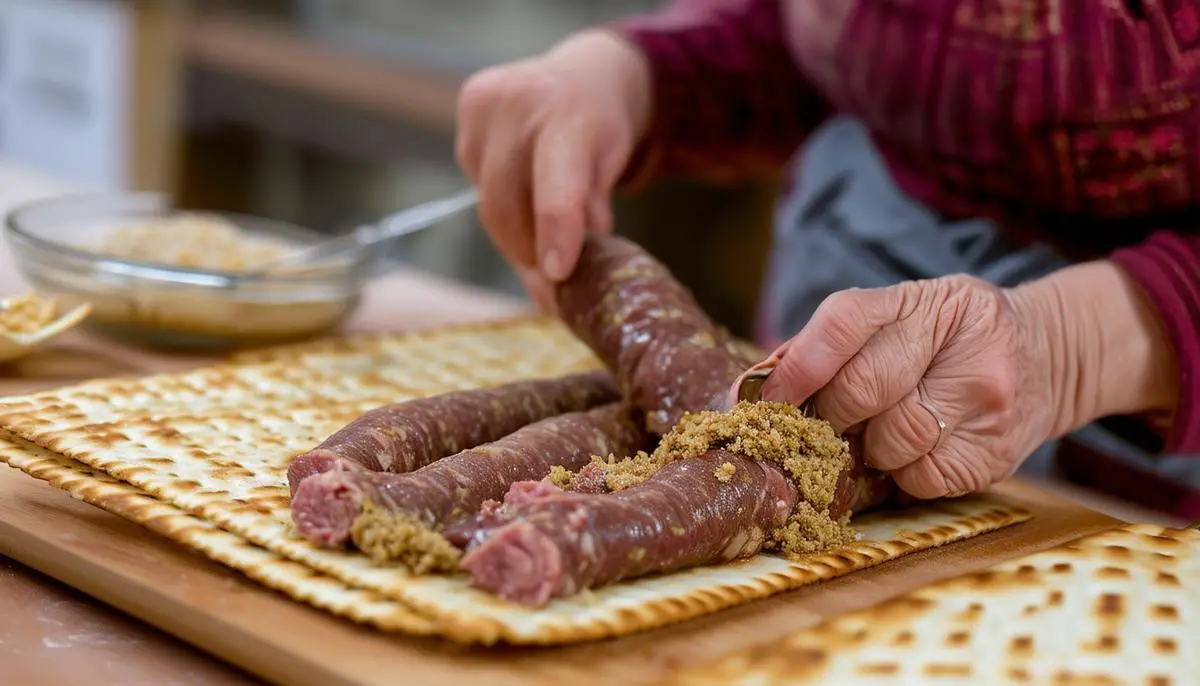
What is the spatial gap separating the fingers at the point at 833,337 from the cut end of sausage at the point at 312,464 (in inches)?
21.8

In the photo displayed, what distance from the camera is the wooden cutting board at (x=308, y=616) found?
128 cm

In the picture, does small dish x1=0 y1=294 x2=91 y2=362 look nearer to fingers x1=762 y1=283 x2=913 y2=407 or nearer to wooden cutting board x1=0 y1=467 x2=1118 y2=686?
wooden cutting board x1=0 y1=467 x2=1118 y2=686

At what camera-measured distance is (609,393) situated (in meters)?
2.07

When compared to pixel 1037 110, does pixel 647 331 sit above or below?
below

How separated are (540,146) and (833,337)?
77cm

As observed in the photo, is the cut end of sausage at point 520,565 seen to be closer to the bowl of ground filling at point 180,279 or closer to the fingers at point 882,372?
the fingers at point 882,372

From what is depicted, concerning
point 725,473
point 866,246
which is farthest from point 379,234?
point 725,473

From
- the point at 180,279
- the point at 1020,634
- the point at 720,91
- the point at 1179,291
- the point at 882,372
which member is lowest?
the point at 1020,634

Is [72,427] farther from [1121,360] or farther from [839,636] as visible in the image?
[1121,360]

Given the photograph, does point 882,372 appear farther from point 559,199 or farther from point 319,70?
point 319,70

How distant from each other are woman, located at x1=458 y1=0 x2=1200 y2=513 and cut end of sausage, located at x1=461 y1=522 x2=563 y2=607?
17.8 inches

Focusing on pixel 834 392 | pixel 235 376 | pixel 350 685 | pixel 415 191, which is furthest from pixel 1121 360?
pixel 415 191

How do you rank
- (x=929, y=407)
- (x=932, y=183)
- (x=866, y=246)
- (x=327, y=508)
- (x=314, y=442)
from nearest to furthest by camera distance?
1. (x=327, y=508)
2. (x=929, y=407)
3. (x=314, y=442)
4. (x=932, y=183)
5. (x=866, y=246)

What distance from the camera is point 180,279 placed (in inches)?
91.4
